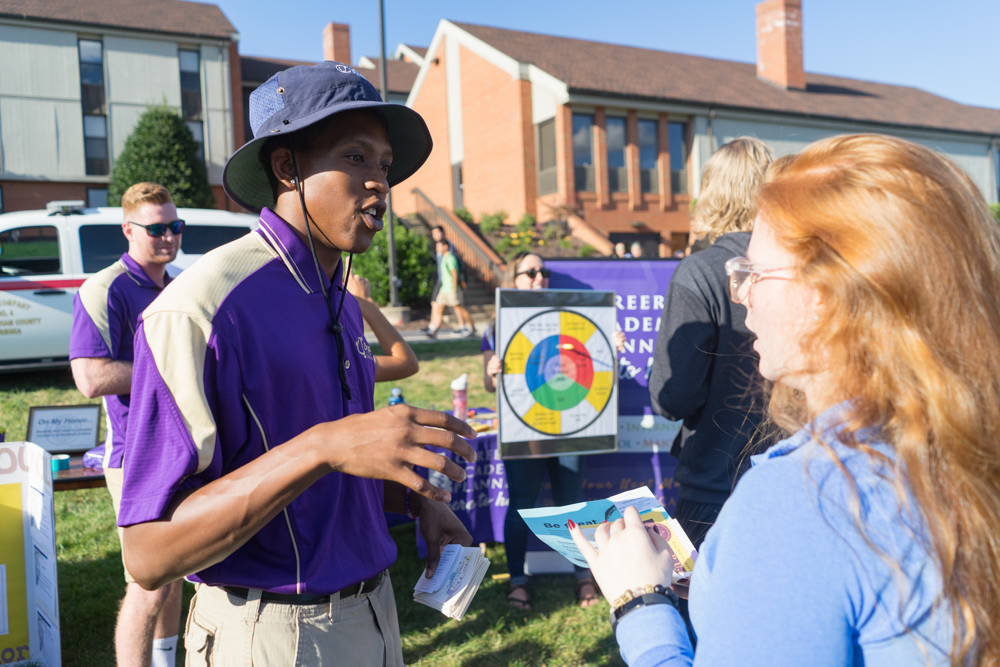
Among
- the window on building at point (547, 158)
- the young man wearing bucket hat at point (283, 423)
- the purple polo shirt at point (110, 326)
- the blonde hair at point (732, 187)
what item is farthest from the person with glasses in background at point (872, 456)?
the window on building at point (547, 158)

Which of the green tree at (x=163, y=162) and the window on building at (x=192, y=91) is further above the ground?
the window on building at (x=192, y=91)

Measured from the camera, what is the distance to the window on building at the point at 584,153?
68.8ft

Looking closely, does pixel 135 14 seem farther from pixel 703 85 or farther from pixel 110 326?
pixel 110 326

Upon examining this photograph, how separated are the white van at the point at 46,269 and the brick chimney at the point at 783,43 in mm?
25838

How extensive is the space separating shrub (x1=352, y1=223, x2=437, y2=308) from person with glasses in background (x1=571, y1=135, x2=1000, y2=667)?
14.2 metres

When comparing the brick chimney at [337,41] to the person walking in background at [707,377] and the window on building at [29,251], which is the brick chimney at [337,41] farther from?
the person walking in background at [707,377]

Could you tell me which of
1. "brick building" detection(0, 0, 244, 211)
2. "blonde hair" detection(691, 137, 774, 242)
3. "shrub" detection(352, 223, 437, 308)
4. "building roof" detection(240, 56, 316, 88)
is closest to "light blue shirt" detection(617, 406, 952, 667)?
"blonde hair" detection(691, 137, 774, 242)

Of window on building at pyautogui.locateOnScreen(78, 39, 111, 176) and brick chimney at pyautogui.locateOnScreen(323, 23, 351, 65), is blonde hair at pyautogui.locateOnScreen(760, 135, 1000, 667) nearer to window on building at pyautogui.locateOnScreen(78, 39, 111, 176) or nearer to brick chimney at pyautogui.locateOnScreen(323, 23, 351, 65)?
window on building at pyautogui.locateOnScreen(78, 39, 111, 176)

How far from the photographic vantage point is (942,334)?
0.92 m

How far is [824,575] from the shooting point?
0.83 metres

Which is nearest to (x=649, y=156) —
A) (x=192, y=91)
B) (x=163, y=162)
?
(x=163, y=162)

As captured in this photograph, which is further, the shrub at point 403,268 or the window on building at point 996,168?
the window on building at point 996,168

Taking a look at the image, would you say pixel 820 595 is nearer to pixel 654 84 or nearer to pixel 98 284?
Result: pixel 98 284

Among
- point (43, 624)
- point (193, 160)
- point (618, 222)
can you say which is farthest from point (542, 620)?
point (193, 160)
